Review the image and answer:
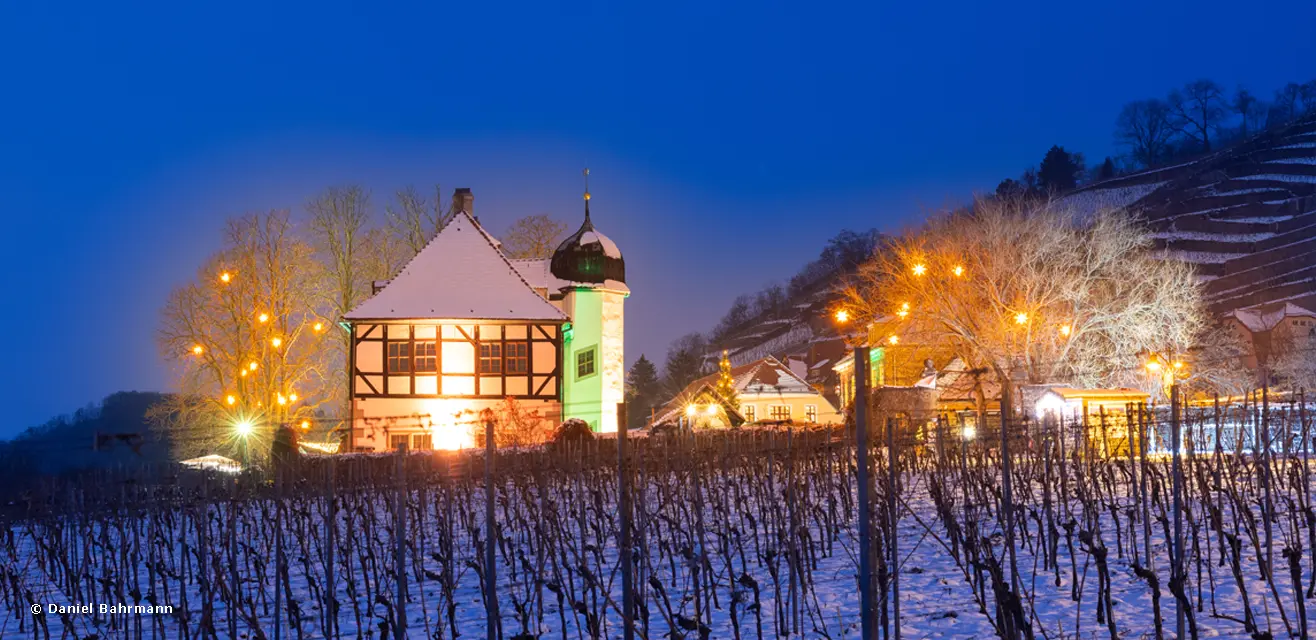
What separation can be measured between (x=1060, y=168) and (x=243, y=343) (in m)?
110

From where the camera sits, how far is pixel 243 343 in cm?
3312

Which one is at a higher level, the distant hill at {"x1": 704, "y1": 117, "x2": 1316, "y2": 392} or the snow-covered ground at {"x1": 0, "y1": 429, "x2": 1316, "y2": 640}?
the distant hill at {"x1": 704, "y1": 117, "x2": 1316, "y2": 392}

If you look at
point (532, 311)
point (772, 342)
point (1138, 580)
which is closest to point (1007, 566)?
point (1138, 580)

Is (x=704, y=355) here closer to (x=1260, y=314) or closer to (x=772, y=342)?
(x=772, y=342)

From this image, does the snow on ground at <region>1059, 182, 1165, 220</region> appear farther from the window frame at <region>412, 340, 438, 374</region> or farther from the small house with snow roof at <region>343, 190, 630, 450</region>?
the window frame at <region>412, 340, 438, 374</region>

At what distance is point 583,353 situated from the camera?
121 ft

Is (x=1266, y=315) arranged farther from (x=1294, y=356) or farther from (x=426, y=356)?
(x=426, y=356)

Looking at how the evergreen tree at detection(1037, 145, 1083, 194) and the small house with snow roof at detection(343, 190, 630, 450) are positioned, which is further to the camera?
the evergreen tree at detection(1037, 145, 1083, 194)

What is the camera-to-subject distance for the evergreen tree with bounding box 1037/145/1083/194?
126 m

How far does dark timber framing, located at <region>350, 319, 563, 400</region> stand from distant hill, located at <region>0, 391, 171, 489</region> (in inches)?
215

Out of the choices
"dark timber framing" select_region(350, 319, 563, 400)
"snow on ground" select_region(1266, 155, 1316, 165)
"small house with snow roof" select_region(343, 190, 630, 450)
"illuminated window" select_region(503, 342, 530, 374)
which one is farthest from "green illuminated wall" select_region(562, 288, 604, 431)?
"snow on ground" select_region(1266, 155, 1316, 165)

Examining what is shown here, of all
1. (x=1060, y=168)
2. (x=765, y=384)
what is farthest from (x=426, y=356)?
(x=1060, y=168)

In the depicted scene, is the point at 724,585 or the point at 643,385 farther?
the point at 643,385

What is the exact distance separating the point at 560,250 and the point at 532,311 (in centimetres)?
697
